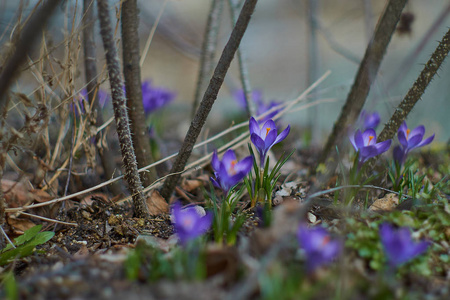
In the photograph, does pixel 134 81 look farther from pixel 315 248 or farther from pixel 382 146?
pixel 315 248

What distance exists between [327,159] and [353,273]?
1194 mm

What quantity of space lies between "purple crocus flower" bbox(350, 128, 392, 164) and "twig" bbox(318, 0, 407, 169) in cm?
15

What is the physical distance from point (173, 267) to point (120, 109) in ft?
2.44

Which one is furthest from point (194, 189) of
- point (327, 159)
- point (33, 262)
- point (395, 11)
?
point (395, 11)

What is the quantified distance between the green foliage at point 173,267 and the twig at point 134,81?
2.87 feet

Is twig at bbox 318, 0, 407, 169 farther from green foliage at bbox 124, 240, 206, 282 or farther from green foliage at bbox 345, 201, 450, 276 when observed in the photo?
green foliage at bbox 124, 240, 206, 282

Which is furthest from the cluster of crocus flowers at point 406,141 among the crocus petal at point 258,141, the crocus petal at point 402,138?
the crocus petal at point 258,141

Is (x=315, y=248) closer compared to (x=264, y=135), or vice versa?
(x=315, y=248)

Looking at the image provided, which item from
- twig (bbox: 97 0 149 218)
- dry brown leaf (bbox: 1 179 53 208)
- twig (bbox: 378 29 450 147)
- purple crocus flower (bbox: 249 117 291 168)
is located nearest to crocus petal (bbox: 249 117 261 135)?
purple crocus flower (bbox: 249 117 291 168)

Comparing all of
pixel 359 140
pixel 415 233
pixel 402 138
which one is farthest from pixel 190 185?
pixel 415 233

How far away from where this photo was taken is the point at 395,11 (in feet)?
6.12

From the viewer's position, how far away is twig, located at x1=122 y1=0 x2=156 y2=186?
6.01 ft

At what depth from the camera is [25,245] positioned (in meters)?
1.52

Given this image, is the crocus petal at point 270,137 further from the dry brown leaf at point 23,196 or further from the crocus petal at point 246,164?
the dry brown leaf at point 23,196
